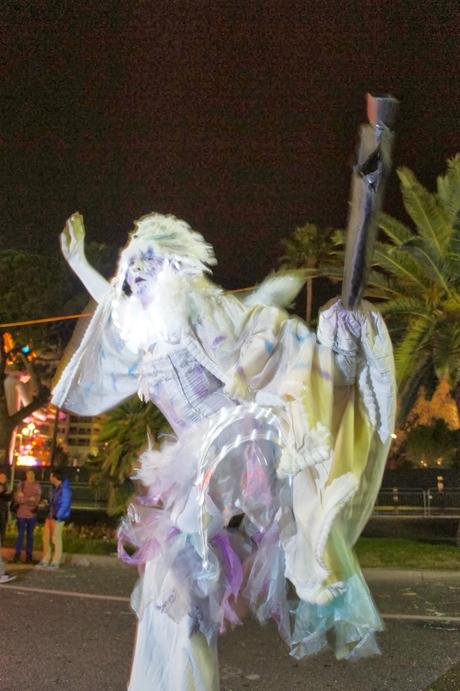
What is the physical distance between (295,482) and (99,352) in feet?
3.76

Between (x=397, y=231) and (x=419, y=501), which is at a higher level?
(x=397, y=231)

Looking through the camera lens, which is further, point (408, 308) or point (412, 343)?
point (408, 308)

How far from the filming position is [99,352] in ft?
11.6

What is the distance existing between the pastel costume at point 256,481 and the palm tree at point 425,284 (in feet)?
28.3

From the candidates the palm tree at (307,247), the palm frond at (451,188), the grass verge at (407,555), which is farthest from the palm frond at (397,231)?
the palm tree at (307,247)

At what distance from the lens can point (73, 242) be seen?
359cm

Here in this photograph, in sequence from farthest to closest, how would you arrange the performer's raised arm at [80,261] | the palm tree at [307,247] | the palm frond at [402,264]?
the palm tree at [307,247], the palm frond at [402,264], the performer's raised arm at [80,261]

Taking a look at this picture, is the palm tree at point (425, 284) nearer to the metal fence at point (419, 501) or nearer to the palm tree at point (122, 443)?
the palm tree at point (122, 443)

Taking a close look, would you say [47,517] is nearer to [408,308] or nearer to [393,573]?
[393,573]

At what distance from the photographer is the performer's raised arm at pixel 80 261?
354 cm

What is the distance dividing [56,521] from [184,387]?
7.32 m

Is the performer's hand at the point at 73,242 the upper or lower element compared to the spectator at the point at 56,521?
upper

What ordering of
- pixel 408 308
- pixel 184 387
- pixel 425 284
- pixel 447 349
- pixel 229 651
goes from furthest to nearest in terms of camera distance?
pixel 425 284, pixel 408 308, pixel 447 349, pixel 229 651, pixel 184 387

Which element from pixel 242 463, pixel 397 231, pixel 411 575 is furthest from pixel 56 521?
pixel 397 231
